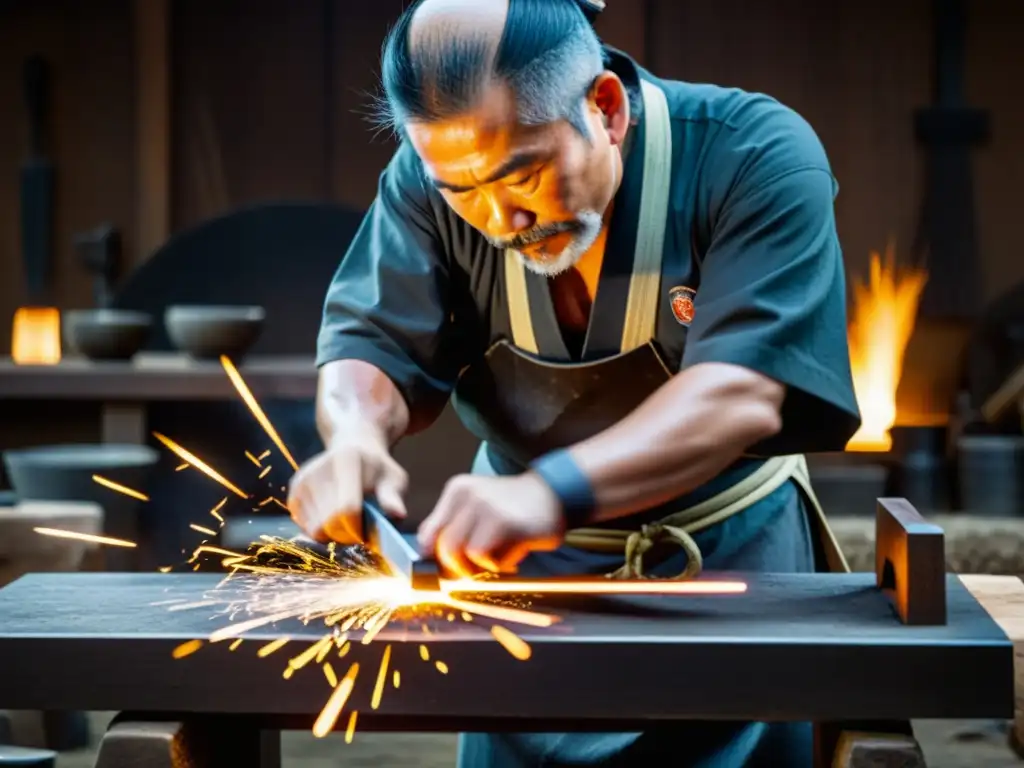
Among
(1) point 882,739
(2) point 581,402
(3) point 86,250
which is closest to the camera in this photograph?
(1) point 882,739

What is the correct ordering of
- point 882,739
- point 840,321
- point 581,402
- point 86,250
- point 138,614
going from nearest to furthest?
1. point 882,739
2. point 138,614
3. point 840,321
4. point 581,402
5. point 86,250

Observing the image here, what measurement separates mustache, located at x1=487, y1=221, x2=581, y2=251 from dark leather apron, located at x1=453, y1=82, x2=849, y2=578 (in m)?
0.16

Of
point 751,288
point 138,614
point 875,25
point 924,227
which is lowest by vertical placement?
point 138,614

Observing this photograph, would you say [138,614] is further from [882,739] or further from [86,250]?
[86,250]

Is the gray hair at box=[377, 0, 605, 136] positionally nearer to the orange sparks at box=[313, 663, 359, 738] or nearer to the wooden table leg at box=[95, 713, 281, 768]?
the orange sparks at box=[313, 663, 359, 738]

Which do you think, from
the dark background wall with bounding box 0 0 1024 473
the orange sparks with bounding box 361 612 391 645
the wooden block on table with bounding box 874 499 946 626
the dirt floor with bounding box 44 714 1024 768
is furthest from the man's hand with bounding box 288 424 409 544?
the dark background wall with bounding box 0 0 1024 473

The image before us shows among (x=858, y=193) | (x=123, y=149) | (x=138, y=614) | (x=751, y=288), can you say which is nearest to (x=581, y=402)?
(x=751, y=288)

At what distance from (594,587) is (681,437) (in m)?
0.27

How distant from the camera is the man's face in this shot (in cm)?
225

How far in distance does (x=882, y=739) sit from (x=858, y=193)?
4.20 metres

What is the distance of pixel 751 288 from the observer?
233 cm

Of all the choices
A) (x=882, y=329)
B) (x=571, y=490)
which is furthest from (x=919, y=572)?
(x=882, y=329)

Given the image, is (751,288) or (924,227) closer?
(751,288)

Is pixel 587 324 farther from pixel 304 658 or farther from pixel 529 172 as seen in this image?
pixel 304 658
